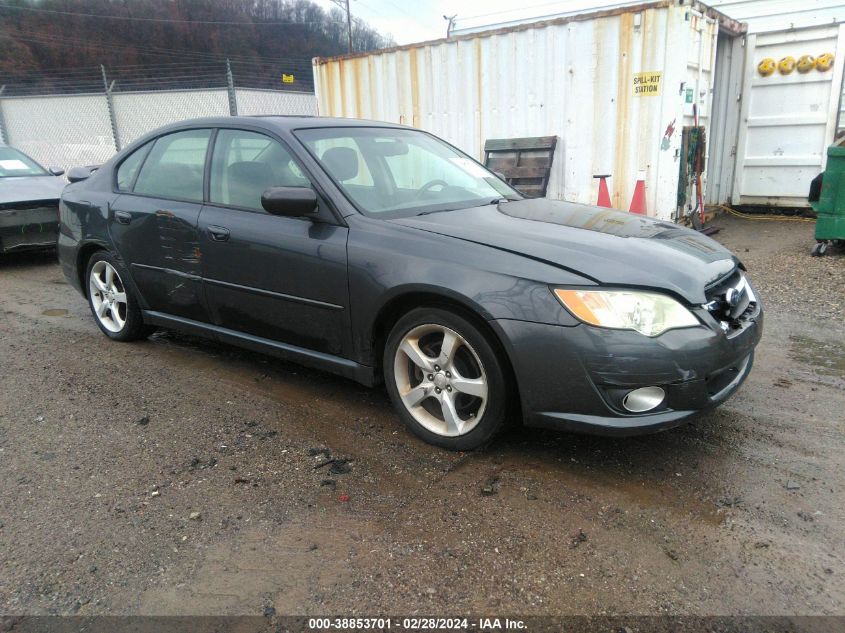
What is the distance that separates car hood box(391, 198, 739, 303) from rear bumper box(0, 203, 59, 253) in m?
6.16

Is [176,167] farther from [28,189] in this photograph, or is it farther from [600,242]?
[28,189]

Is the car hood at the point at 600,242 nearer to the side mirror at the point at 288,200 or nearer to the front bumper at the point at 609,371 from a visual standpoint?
the front bumper at the point at 609,371

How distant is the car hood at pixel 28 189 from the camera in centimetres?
746

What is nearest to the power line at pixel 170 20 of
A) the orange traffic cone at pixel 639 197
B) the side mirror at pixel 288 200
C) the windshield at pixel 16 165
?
the windshield at pixel 16 165

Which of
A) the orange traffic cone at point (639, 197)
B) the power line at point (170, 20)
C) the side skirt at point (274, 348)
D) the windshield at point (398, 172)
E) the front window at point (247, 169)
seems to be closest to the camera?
the side skirt at point (274, 348)

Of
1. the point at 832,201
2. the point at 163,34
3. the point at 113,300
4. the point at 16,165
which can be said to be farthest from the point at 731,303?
the point at 163,34

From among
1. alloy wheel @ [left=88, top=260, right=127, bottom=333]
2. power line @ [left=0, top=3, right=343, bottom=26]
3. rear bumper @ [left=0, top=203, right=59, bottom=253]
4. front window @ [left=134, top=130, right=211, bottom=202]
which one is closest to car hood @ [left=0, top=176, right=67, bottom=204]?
rear bumper @ [left=0, top=203, right=59, bottom=253]

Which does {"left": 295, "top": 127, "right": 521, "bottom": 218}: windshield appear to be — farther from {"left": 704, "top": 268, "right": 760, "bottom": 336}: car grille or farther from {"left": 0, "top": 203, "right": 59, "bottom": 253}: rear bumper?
{"left": 0, "top": 203, "right": 59, "bottom": 253}: rear bumper

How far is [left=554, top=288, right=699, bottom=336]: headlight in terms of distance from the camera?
2596 millimetres

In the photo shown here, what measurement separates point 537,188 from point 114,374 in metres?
6.08

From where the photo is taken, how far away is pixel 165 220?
4.03m

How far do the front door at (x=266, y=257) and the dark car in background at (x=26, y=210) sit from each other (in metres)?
4.86

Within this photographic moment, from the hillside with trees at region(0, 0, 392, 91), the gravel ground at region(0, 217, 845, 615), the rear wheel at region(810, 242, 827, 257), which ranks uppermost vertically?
the hillside with trees at region(0, 0, 392, 91)

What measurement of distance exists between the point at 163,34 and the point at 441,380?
166ft
